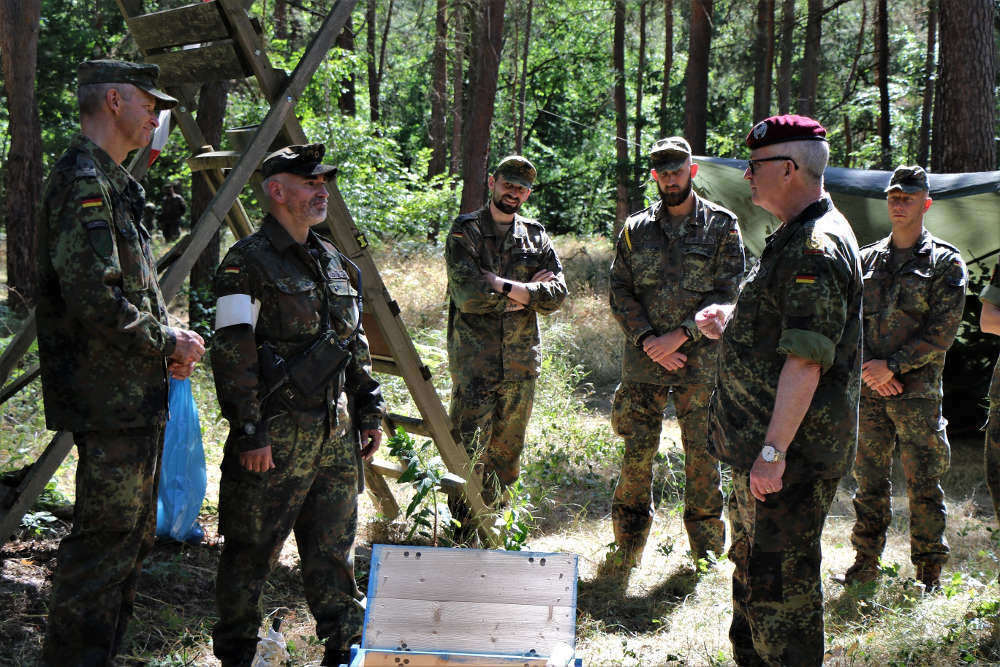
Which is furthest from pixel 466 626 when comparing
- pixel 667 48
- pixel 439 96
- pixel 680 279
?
pixel 667 48

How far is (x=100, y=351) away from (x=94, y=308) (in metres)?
0.20

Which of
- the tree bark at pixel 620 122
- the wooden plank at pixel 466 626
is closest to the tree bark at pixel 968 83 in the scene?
the wooden plank at pixel 466 626

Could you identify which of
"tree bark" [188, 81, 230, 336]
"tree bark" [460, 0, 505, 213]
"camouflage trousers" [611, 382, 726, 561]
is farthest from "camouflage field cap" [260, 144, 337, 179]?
"tree bark" [460, 0, 505, 213]

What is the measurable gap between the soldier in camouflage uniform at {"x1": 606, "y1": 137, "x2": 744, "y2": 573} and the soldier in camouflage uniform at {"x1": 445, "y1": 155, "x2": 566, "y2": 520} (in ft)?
1.71

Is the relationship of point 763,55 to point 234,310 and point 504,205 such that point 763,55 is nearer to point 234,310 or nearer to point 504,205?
point 504,205

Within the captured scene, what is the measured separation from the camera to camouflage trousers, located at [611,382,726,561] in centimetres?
488

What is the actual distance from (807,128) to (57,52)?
19930mm

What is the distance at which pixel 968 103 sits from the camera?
8.12m

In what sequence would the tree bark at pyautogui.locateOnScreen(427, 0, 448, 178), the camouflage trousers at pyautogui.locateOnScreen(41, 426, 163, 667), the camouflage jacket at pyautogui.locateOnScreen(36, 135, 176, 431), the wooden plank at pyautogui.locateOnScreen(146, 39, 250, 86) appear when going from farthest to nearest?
the tree bark at pyautogui.locateOnScreen(427, 0, 448, 178) → the wooden plank at pyautogui.locateOnScreen(146, 39, 250, 86) → the camouflage trousers at pyautogui.locateOnScreen(41, 426, 163, 667) → the camouflage jacket at pyautogui.locateOnScreen(36, 135, 176, 431)

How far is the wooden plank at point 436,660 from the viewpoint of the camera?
281 cm

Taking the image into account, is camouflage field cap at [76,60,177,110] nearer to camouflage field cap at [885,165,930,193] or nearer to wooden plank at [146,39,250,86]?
wooden plank at [146,39,250,86]

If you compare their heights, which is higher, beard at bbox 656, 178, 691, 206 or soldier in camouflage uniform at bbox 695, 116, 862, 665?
beard at bbox 656, 178, 691, 206

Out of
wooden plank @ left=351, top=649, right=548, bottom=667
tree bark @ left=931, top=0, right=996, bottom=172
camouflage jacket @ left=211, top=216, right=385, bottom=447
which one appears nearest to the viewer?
wooden plank @ left=351, top=649, right=548, bottom=667

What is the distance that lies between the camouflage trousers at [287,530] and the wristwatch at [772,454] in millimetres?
1752
